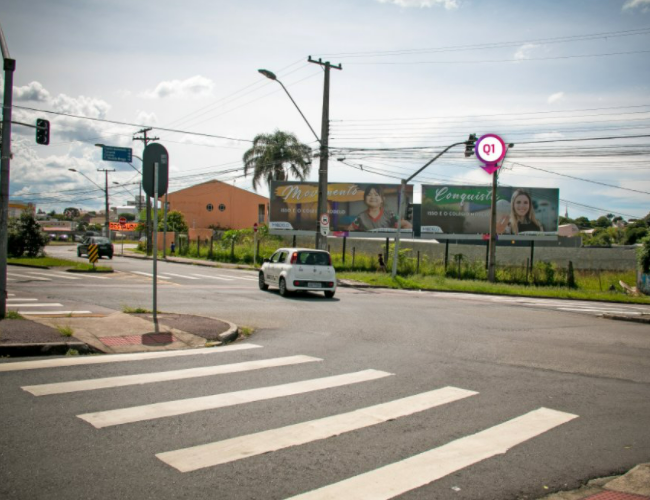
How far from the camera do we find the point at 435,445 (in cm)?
486

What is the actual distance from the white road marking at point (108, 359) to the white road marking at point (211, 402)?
2090 millimetres

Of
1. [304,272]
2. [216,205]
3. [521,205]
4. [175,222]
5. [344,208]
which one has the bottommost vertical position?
[304,272]

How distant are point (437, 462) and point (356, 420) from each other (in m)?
1.11

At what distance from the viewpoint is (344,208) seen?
46.4 m

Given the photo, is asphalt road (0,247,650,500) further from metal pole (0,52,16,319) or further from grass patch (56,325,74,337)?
metal pole (0,52,16,319)

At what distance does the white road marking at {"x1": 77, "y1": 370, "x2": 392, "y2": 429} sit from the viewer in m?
5.18

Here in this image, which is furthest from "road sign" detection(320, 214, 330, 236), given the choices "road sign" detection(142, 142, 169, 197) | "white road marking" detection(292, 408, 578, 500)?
"white road marking" detection(292, 408, 578, 500)

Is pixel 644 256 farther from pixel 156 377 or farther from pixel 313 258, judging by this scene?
pixel 156 377

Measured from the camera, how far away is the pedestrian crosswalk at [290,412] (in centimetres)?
425

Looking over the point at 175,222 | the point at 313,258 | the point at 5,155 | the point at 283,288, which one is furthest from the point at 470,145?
the point at 175,222

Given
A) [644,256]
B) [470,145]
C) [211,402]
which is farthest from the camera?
[644,256]

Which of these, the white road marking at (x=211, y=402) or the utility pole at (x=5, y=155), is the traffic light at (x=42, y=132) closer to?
the utility pole at (x=5, y=155)

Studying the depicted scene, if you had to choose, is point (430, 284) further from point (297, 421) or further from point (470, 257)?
point (297, 421)

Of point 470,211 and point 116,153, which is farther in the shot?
point 470,211
